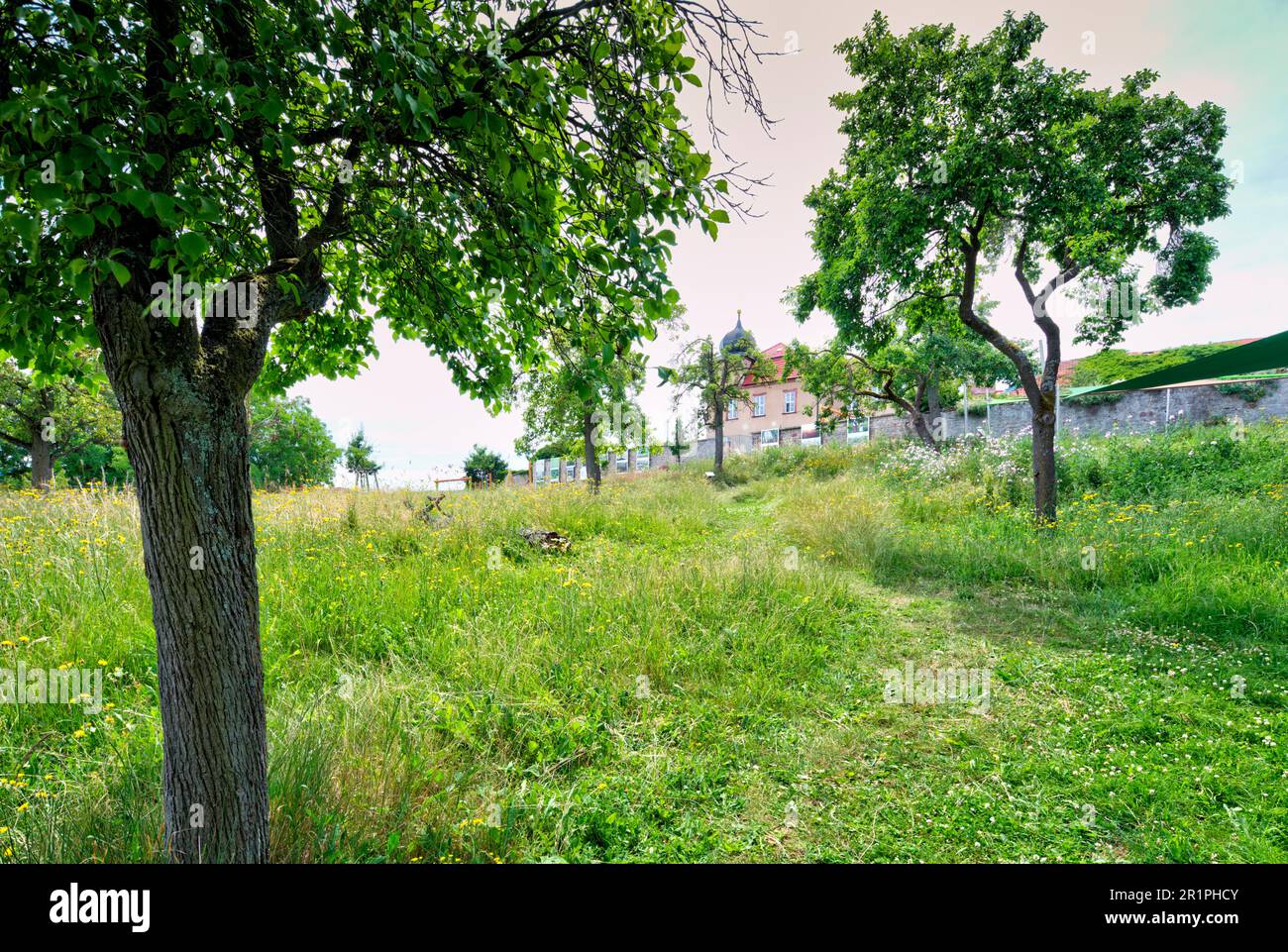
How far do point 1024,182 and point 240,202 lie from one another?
10277 millimetres

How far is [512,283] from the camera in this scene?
226 cm

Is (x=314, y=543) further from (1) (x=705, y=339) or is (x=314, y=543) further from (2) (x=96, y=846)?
(1) (x=705, y=339)

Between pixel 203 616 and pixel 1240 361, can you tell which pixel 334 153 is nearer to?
pixel 203 616

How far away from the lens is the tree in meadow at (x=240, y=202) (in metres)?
1.58

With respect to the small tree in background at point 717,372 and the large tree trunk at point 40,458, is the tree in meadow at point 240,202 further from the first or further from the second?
the large tree trunk at point 40,458

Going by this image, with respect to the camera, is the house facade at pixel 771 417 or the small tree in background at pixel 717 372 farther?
the house facade at pixel 771 417

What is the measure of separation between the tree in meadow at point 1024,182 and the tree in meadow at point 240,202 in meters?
7.95

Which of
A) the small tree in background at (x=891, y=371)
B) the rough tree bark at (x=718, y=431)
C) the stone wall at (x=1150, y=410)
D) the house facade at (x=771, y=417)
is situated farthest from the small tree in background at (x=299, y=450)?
the stone wall at (x=1150, y=410)

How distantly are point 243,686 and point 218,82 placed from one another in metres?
2.26

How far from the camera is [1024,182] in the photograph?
26.1ft

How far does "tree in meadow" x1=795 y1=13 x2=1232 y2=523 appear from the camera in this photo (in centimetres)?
815

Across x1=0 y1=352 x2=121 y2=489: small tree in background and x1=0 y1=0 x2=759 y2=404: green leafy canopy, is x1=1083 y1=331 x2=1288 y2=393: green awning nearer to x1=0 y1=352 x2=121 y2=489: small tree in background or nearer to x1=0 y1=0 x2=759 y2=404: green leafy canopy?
x1=0 y1=0 x2=759 y2=404: green leafy canopy

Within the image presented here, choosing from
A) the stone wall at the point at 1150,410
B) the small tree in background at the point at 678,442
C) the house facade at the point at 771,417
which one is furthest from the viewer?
the house facade at the point at 771,417

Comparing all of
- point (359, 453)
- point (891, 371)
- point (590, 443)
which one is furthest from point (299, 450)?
point (891, 371)
